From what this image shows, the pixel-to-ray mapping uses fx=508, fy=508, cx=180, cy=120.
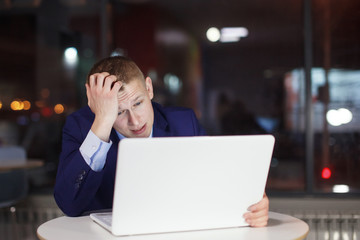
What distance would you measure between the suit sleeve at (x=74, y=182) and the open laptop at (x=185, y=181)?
28cm

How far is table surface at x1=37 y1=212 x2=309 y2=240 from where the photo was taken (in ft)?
4.84

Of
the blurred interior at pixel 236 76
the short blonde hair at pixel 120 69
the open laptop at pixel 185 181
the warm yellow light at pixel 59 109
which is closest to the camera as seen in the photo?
the open laptop at pixel 185 181

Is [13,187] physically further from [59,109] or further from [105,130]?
[105,130]

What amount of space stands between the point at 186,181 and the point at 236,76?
3516 mm

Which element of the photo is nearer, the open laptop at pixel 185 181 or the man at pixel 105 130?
the open laptop at pixel 185 181

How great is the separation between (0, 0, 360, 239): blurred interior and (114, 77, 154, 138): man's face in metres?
2.58

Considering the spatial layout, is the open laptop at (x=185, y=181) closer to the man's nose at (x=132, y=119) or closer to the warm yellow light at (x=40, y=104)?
the man's nose at (x=132, y=119)

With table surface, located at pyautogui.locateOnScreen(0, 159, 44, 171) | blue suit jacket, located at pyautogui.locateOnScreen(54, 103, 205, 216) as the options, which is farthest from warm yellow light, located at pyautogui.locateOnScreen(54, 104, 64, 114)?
blue suit jacket, located at pyautogui.locateOnScreen(54, 103, 205, 216)

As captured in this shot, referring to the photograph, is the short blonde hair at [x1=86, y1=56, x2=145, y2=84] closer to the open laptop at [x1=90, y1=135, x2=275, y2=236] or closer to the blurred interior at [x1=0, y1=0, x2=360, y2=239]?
the open laptop at [x1=90, y1=135, x2=275, y2=236]

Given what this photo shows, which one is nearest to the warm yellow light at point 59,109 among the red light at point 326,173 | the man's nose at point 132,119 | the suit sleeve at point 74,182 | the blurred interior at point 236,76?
the blurred interior at point 236,76

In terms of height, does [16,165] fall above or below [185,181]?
below

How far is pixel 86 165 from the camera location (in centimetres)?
169

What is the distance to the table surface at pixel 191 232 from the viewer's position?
1475 mm

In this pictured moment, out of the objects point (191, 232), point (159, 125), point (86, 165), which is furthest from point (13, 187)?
point (191, 232)
